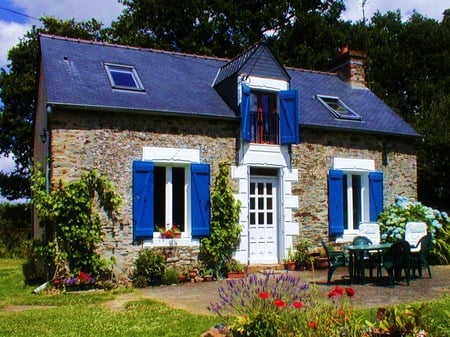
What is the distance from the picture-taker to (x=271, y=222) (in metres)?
12.4

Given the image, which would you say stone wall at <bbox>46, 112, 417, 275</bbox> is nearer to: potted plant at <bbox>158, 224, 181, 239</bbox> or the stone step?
potted plant at <bbox>158, 224, 181, 239</bbox>

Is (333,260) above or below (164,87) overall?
below

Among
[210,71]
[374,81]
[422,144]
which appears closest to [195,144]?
[210,71]

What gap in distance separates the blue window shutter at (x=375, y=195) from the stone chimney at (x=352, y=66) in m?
3.70

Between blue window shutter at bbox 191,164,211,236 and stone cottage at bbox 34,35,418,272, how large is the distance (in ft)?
0.07

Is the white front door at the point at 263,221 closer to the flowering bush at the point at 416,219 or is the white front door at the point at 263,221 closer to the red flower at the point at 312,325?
the flowering bush at the point at 416,219

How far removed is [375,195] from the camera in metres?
13.5

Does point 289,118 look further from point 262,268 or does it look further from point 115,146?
point 115,146

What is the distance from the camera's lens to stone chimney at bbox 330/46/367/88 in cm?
1612

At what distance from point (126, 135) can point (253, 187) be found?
320 centimetres

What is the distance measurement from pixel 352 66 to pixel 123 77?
7.43 metres

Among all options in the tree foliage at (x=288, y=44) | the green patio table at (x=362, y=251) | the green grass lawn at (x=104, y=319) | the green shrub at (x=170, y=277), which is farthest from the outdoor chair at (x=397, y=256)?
the tree foliage at (x=288, y=44)

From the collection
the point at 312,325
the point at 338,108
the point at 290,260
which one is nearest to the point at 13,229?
the point at 290,260

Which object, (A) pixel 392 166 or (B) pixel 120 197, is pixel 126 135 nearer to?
(B) pixel 120 197
